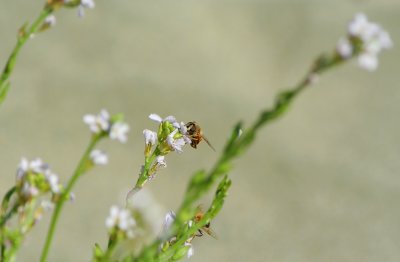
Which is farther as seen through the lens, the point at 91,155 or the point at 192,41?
the point at 192,41

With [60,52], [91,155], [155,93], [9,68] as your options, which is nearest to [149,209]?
[91,155]

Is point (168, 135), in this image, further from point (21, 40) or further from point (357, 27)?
point (357, 27)

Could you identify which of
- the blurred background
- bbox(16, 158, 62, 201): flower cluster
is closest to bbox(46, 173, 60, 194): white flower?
bbox(16, 158, 62, 201): flower cluster

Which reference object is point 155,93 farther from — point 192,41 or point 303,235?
point 303,235

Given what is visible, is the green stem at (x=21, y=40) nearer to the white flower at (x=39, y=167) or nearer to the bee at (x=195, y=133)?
the white flower at (x=39, y=167)

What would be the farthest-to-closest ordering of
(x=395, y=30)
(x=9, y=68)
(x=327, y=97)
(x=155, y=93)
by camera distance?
(x=395, y=30)
(x=327, y=97)
(x=155, y=93)
(x=9, y=68)

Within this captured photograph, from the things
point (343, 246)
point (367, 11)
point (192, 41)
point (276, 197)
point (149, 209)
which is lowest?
point (149, 209)
